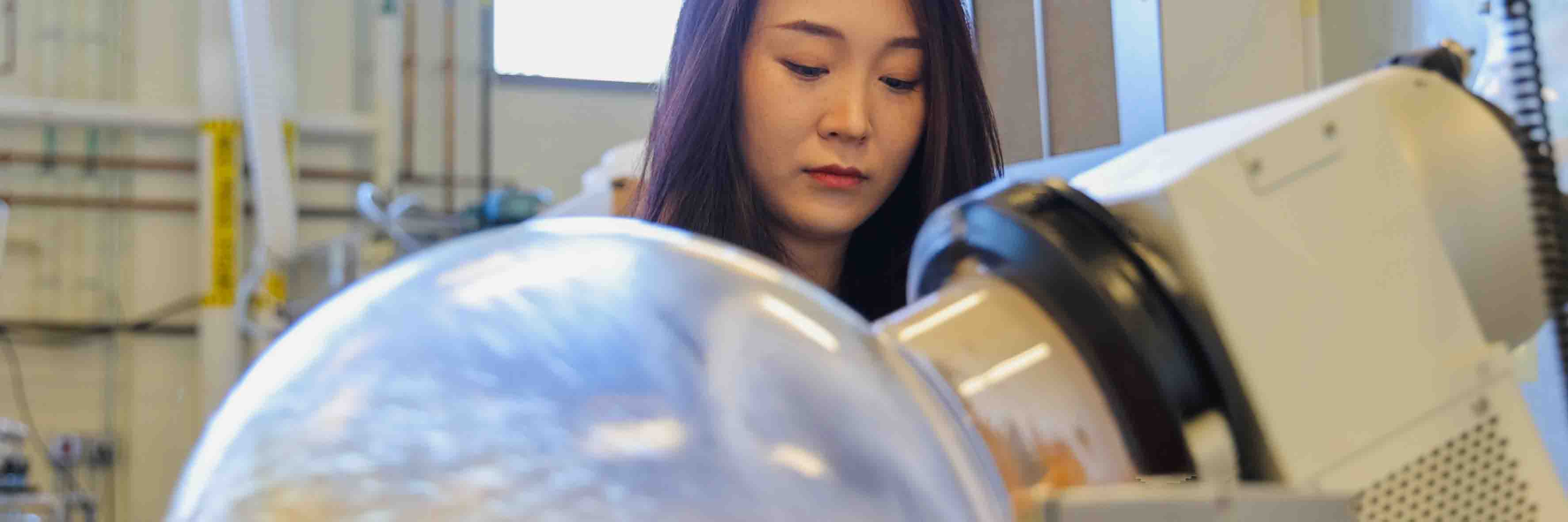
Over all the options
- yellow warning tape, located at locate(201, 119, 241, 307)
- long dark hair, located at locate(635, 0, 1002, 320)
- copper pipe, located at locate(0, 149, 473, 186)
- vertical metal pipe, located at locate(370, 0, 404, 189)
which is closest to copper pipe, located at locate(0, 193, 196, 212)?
copper pipe, located at locate(0, 149, 473, 186)

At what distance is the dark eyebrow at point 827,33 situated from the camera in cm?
97

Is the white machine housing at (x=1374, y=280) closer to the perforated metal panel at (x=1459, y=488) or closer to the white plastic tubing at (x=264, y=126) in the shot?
the perforated metal panel at (x=1459, y=488)

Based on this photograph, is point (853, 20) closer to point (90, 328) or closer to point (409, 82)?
point (409, 82)

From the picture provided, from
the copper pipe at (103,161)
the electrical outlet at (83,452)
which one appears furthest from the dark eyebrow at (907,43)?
the copper pipe at (103,161)

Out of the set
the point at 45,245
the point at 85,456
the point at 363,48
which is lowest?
the point at 85,456

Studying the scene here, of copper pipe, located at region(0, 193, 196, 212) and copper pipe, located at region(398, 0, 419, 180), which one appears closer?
copper pipe, located at region(0, 193, 196, 212)

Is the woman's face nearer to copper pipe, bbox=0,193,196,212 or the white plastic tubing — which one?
the white plastic tubing

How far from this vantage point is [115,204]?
13.9ft

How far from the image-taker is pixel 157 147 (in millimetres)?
4270

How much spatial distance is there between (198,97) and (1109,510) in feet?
14.6

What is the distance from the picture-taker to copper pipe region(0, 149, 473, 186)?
4.12m

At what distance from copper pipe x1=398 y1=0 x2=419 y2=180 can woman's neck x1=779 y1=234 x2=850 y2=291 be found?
3654 millimetres

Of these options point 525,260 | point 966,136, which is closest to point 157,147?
point 966,136

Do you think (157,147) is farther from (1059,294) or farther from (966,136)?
(1059,294)
